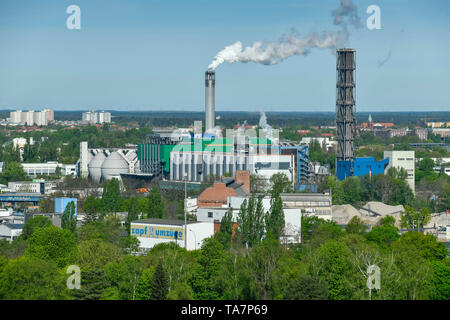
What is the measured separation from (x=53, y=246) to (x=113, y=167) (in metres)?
34.3

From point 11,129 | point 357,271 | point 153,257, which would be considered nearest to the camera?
point 357,271

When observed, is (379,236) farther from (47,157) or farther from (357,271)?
(47,157)

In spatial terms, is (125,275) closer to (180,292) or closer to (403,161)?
(180,292)

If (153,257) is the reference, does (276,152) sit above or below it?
above

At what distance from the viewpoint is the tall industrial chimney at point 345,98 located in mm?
55719

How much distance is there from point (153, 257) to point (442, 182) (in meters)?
34.0

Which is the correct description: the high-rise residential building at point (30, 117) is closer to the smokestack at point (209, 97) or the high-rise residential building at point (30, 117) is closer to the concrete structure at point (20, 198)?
the smokestack at point (209, 97)

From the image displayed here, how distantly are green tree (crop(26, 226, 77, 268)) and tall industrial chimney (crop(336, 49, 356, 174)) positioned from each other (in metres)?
30.3

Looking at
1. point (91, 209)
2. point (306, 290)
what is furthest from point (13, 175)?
point (306, 290)

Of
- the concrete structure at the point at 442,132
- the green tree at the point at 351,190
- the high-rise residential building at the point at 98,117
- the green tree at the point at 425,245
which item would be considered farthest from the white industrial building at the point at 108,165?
the high-rise residential building at the point at 98,117

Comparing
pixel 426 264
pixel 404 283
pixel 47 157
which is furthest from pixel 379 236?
pixel 47 157

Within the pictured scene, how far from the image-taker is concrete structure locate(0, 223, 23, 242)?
35812 mm

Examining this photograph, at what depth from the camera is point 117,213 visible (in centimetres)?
4153

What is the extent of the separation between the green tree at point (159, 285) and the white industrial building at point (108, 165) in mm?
39222
